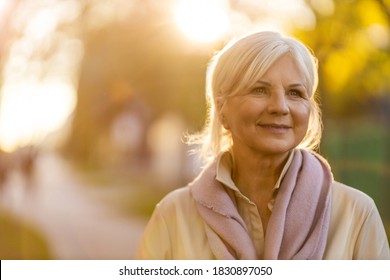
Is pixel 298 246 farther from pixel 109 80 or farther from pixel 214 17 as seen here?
pixel 109 80

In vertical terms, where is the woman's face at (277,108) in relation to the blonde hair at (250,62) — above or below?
below

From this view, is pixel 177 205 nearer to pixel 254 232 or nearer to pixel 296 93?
pixel 254 232

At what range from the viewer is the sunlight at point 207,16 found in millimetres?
3787

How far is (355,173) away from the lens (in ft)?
21.1

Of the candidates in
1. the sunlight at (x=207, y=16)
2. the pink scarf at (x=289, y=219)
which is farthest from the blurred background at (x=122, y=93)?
the pink scarf at (x=289, y=219)

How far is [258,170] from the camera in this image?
1.84m

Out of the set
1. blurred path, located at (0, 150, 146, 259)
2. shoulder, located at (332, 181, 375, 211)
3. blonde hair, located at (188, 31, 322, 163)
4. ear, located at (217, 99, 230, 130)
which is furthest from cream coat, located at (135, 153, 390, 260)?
blurred path, located at (0, 150, 146, 259)

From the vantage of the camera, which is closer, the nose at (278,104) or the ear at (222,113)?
the nose at (278,104)

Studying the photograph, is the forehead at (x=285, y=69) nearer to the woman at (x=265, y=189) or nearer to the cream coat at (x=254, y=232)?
the woman at (x=265, y=189)

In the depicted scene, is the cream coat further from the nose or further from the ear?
the nose

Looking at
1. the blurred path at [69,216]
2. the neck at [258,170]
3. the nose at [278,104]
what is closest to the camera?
the nose at [278,104]

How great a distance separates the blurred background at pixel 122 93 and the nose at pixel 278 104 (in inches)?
14.7

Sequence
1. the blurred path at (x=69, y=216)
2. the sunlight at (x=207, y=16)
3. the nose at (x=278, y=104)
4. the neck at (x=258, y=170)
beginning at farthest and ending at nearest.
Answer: the blurred path at (x=69, y=216) < the sunlight at (x=207, y=16) < the neck at (x=258, y=170) < the nose at (x=278, y=104)
